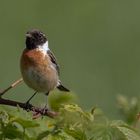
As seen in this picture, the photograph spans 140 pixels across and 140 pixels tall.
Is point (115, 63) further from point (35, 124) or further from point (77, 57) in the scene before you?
point (35, 124)

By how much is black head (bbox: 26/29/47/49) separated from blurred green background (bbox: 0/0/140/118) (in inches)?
143

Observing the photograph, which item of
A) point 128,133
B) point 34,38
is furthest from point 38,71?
point 128,133

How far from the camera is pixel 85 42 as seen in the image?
1283cm

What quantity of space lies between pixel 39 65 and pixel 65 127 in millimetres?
3076

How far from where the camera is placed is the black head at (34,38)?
548cm

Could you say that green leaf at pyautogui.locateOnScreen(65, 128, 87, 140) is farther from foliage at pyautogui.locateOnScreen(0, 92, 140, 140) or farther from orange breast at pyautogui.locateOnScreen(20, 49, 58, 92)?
orange breast at pyautogui.locateOnScreen(20, 49, 58, 92)

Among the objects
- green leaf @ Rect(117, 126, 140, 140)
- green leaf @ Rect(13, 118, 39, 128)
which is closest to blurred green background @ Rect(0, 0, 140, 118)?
green leaf @ Rect(117, 126, 140, 140)

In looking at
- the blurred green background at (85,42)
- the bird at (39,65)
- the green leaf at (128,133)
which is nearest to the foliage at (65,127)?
the green leaf at (128,133)

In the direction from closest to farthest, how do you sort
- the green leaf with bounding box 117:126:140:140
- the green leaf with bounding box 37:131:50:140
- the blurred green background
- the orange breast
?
the green leaf with bounding box 37:131:50:140 → the green leaf with bounding box 117:126:140:140 → the orange breast → the blurred green background

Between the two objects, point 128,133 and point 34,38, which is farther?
point 34,38

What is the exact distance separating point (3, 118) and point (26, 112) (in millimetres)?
154

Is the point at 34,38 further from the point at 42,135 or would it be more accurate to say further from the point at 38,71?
the point at 42,135

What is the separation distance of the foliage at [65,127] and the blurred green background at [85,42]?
6523mm

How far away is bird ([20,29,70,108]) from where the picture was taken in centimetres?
546
